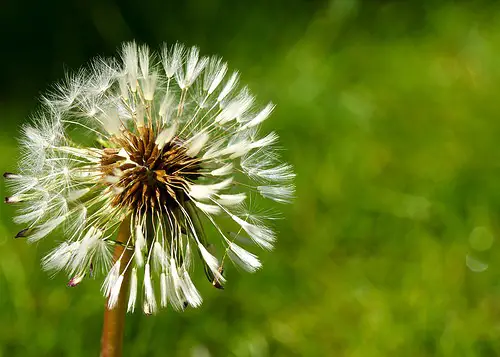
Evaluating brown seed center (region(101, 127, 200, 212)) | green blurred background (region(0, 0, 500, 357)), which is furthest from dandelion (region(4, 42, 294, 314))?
green blurred background (region(0, 0, 500, 357))

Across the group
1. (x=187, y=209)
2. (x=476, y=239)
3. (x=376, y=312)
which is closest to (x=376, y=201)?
(x=476, y=239)

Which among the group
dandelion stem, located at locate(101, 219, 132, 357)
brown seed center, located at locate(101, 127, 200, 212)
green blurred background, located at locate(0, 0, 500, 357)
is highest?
green blurred background, located at locate(0, 0, 500, 357)

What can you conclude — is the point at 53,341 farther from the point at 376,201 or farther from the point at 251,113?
the point at 376,201

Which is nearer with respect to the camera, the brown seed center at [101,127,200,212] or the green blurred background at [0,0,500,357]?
the brown seed center at [101,127,200,212]

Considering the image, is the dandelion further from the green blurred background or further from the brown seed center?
the green blurred background

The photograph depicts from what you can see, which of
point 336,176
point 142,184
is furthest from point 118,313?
point 336,176

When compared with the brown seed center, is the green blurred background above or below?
above

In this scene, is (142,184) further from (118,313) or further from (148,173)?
(118,313)
